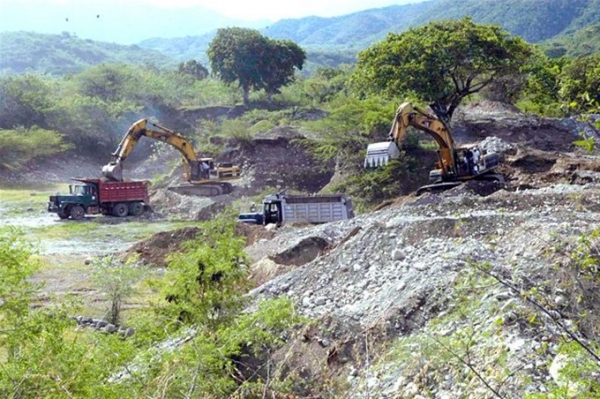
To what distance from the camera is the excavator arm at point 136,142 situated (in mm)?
25359

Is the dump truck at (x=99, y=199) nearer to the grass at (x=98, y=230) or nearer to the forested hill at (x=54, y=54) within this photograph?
the grass at (x=98, y=230)

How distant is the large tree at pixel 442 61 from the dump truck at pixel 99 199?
417 inches

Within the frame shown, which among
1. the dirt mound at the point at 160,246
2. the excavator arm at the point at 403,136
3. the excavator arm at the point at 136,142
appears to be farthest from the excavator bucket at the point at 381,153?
the excavator arm at the point at 136,142

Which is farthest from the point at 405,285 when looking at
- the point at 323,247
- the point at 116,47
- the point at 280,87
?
the point at 116,47

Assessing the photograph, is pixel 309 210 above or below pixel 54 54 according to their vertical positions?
below

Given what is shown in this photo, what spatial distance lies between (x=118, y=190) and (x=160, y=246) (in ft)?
26.8

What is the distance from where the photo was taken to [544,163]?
22469 mm

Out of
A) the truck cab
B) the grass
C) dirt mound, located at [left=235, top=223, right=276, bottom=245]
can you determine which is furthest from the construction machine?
the truck cab

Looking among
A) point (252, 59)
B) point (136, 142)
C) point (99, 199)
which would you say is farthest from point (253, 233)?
point (252, 59)

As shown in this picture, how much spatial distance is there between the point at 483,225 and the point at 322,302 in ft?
10.4

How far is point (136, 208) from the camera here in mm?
25484

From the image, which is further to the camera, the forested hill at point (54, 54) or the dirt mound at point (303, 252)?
the forested hill at point (54, 54)

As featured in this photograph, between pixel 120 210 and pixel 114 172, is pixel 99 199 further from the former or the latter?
pixel 114 172

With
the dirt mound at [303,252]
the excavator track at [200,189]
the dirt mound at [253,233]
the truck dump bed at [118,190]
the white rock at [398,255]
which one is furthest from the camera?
the excavator track at [200,189]
